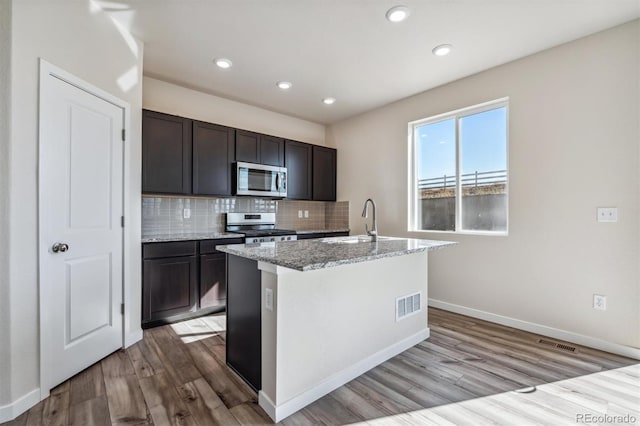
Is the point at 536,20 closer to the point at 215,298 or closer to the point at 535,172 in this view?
the point at 535,172

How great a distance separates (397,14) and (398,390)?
2688 mm

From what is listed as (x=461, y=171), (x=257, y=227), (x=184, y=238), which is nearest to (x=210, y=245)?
(x=184, y=238)

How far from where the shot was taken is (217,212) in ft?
13.0

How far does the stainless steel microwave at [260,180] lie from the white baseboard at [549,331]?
2.56 meters

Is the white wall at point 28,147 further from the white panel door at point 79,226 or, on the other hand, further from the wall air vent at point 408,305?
the wall air vent at point 408,305

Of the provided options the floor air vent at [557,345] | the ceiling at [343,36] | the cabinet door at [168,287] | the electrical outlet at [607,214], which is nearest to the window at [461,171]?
the ceiling at [343,36]

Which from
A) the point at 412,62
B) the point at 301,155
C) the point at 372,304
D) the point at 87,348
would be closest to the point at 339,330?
the point at 372,304

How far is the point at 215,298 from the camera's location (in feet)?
11.2

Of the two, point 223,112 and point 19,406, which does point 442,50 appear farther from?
point 19,406

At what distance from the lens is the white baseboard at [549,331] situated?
2414 mm

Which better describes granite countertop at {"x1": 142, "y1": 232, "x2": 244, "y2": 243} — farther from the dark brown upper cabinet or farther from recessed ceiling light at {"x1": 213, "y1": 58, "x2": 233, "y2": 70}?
recessed ceiling light at {"x1": 213, "y1": 58, "x2": 233, "y2": 70}

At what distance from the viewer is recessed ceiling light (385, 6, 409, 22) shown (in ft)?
7.31

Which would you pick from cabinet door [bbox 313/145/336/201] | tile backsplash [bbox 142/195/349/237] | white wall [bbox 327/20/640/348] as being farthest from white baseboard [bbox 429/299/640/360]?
cabinet door [bbox 313/145/336/201]

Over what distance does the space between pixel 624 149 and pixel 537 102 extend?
796 millimetres
